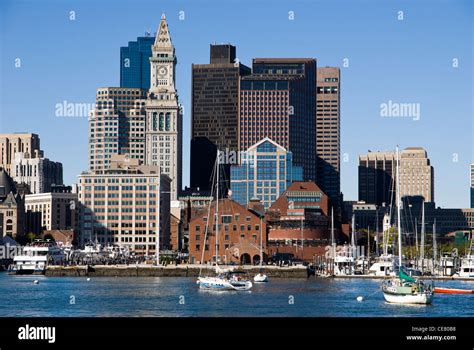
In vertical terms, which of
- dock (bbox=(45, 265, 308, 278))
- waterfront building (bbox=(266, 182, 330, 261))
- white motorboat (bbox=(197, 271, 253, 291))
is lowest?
dock (bbox=(45, 265, 308, 278))

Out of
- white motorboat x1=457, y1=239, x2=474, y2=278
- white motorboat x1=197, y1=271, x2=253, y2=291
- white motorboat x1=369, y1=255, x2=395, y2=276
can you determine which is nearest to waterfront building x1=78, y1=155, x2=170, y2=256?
white motorboat x1=369, y1=255, x2=395, y2=276

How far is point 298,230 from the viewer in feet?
554

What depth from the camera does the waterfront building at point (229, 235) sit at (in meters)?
150

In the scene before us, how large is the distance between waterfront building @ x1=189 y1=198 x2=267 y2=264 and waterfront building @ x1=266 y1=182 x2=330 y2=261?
9.61 meters

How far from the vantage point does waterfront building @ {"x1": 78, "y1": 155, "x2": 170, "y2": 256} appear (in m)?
195

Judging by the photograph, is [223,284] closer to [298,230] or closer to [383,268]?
[383,268]

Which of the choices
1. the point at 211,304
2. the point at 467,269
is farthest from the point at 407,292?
the point at 467,269

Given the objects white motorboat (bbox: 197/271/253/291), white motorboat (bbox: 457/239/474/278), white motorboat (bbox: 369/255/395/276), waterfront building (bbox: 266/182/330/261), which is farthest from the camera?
waterfront building (bbox: 266/182/330/261)

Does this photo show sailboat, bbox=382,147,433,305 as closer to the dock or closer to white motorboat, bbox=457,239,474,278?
the dock

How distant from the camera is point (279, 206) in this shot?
19088 centimetres

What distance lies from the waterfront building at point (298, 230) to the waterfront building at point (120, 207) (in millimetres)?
23817

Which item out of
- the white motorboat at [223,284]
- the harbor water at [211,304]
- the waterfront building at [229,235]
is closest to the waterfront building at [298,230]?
the waterfront building at [229,235]

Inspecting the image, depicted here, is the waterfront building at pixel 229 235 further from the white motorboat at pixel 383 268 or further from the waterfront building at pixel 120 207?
the waterfront building at pixel 120 207

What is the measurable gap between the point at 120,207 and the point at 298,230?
136 feet
